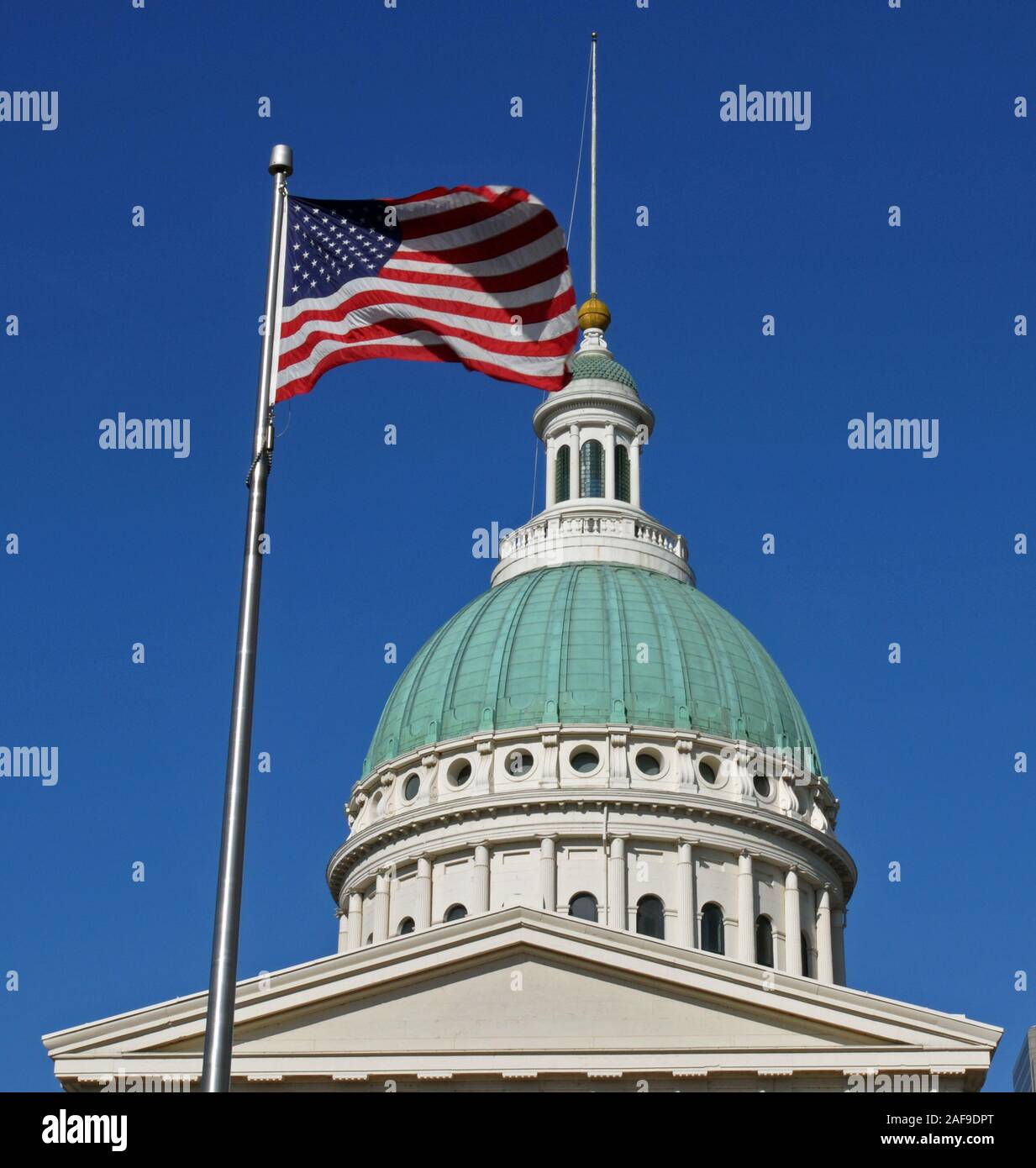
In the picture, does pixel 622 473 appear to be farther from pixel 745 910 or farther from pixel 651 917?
pixel 651 917

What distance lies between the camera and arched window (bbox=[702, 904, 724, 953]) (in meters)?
62.1

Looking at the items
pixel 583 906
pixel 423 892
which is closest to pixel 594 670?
pixel 583 906

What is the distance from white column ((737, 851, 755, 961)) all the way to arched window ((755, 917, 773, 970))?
66cm

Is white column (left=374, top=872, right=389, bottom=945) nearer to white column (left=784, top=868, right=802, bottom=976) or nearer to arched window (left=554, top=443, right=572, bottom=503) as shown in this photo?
white column (left=784, top=868, right=802, bottom=976)

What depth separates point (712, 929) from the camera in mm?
62438

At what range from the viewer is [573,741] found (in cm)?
6512

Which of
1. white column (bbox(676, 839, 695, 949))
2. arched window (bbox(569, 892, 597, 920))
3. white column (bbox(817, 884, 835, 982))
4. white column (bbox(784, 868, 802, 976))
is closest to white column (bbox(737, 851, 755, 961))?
white column (bbox(784, 868, 802, 976))

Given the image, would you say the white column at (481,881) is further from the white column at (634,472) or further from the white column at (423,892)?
the white column at (634,472)

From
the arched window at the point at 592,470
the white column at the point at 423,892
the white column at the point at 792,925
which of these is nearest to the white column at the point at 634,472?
the arched window at the point at 592,470

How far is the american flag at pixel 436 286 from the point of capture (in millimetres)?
23297

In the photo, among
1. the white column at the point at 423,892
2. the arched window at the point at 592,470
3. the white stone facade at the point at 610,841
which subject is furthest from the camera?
the arched window at the point at 592,470

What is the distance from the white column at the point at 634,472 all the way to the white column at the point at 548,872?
16632mm
